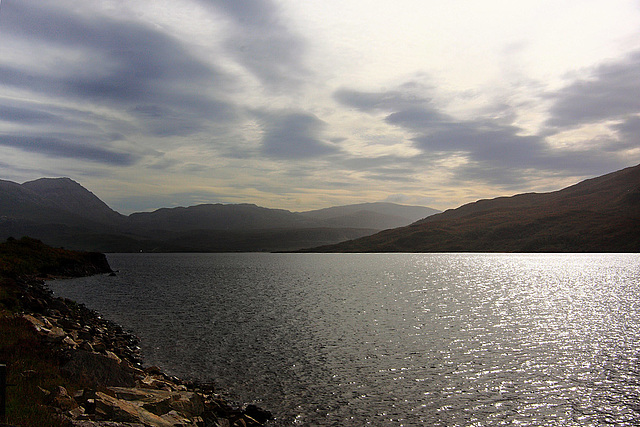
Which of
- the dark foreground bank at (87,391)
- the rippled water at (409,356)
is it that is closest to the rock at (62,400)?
the dark foreground bank at (87,391)

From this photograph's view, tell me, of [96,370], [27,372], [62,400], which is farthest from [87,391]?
[96,370]

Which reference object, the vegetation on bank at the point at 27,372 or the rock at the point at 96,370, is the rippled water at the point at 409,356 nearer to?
the rock at the point at 96,370

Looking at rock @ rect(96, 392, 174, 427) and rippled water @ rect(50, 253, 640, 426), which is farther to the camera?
rippled water @ rect(50, 253, 640, 426)

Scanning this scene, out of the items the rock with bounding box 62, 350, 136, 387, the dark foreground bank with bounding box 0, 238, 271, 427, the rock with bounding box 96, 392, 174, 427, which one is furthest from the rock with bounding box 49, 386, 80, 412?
the rock with bounding box 62, 350, 136, 387

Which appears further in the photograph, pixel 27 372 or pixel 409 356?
pixel 409 356

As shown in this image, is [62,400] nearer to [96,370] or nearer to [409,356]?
[96,370]

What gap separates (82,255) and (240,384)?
145558mm

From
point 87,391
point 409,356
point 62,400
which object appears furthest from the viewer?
point 409,356

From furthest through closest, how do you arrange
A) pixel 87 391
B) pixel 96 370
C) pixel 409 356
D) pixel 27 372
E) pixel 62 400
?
pixel 409 356 → pixel 96 370 → pixel 27 372 → pixel 87 391 → pixel 62 400

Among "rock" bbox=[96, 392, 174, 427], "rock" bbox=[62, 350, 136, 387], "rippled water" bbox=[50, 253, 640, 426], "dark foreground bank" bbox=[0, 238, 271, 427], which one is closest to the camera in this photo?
"dark foreground bank" bbox=[0, 238, 271, 427]

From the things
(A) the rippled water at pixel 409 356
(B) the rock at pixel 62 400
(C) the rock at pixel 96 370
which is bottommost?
(A) the rippled water at pixel 409 356

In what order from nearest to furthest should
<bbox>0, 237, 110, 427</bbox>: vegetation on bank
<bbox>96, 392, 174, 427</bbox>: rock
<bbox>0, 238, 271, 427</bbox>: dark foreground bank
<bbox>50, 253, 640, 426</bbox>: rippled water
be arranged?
<bbox>0, 237, 110, 427</bbox>: vegetation on bank, <bbox>0, 238, 271, 427</bbox>: dark foreground bank, <bbox>96, 392, 174, 427</bbox>: rock, <bbox>50, 253, 640, 426</bbox>: rippled water

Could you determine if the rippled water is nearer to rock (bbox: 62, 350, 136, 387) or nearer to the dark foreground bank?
the dark foreground bank

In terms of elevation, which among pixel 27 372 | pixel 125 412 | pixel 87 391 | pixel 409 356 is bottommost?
pixel 409 356
